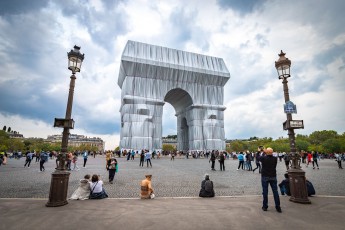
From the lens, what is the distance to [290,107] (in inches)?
237

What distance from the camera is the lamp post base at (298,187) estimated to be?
5297 millimetres

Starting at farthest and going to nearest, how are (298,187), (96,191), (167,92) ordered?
(167,92), (96,191), (298,187)

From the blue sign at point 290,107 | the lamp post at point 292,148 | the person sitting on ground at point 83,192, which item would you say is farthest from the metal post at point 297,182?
the person sitting on ground at point 83,192

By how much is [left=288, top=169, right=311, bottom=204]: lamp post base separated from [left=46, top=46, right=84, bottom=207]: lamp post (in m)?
6.15

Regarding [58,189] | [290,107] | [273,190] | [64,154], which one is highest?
[290,107]

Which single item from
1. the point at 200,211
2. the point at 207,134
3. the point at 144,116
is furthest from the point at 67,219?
the point at 207,134

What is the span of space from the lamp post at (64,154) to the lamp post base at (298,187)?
20.2 feet

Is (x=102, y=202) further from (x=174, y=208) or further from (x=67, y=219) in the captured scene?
(x=174, y=208)

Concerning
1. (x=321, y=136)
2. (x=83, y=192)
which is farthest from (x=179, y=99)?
(x=321, y=136)

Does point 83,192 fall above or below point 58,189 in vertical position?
below

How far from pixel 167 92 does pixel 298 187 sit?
34.5 meters

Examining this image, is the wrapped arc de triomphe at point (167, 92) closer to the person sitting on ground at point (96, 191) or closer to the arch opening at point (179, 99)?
the arch opening at point (179, 99)

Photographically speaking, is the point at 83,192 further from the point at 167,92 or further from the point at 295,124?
the point at 167,92

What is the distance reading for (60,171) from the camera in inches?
211
